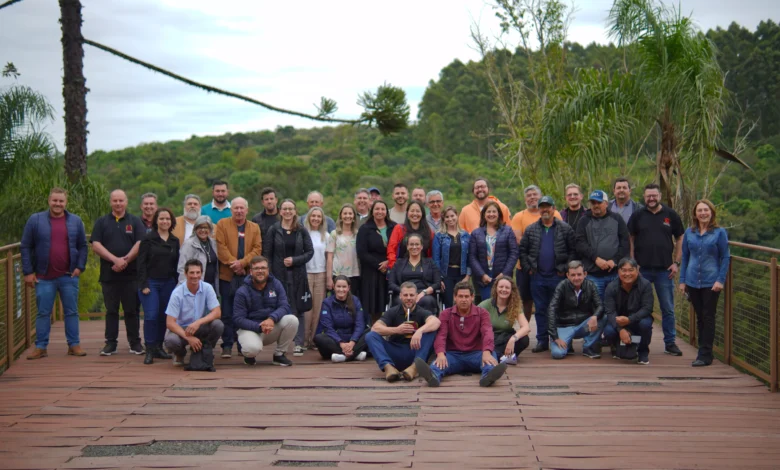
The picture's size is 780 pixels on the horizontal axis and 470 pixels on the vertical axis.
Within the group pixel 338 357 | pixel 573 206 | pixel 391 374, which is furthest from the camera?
pixel 573 206

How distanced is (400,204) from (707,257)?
3117mm

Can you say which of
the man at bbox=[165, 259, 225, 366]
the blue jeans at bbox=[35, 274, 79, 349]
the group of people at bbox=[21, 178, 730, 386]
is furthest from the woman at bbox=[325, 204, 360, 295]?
the blue jeans at bbox=[35, 274, 79, 349]

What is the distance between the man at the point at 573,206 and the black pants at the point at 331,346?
7.92 ft

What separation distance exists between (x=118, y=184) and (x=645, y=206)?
108 ft

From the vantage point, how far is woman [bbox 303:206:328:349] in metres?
8.21

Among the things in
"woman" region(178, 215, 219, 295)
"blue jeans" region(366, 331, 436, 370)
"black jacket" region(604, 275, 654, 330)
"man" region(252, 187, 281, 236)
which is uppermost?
"man" region(252, 187, 281, 236)

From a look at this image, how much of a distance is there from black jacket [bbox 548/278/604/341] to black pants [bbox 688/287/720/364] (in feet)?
2.87

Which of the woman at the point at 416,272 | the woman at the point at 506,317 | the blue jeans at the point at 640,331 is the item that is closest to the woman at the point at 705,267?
the blue jeans at the point at 640,331

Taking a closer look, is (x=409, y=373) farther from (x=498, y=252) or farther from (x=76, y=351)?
(x=76, y=351)

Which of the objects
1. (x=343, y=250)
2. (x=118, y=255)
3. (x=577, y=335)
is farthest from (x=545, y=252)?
(x=118, y=255)

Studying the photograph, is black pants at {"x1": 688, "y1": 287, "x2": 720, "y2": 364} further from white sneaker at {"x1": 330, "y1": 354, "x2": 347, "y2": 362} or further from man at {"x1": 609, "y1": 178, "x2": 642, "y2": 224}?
white sneaker at {"x1": 330, "y1": 354, "x2": 347, "y2": 362}

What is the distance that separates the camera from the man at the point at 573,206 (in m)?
8.05

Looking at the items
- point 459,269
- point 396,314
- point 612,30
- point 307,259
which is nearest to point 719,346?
point 459,269

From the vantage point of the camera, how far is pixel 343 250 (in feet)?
26.9
